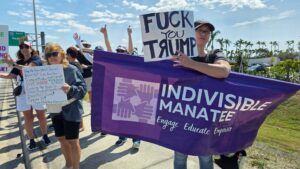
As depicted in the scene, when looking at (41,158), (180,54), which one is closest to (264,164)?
(180,54)

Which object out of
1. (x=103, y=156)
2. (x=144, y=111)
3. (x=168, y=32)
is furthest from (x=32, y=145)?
(x=168, y=32)

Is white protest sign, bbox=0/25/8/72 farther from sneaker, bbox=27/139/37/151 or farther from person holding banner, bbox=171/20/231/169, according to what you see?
person holding banner, bbox=171/20/231/169

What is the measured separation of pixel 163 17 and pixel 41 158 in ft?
12.1

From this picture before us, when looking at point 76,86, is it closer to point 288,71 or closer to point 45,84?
point 45,84

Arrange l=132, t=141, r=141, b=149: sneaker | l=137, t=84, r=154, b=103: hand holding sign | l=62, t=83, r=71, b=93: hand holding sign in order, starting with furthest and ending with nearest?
1. l=132, t=141, r=141, b=149: sneaker
2. l=62, t=83, r=71, b=93: hand holding sign
3. l=137, t=84, r=154, b=103: hand holding sign

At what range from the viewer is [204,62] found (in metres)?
2.93

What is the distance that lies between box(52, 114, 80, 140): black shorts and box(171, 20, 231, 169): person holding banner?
1.51m

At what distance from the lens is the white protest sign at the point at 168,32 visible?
2.81 metres

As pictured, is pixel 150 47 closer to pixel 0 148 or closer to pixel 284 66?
pixel 0 148

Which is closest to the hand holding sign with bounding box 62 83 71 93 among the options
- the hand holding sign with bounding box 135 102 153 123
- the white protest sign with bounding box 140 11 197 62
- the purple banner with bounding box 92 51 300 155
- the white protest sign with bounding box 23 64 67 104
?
the white protest sign with bounding box 23 64 67 104

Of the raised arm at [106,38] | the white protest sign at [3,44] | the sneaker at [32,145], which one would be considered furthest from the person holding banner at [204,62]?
the white protest sign at [3,44]

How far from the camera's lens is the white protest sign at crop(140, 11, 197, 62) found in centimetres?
281

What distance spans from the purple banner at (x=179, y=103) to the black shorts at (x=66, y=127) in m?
0.82

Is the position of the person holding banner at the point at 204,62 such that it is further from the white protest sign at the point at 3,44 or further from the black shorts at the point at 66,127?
the white protest sign at the point at 3,44
